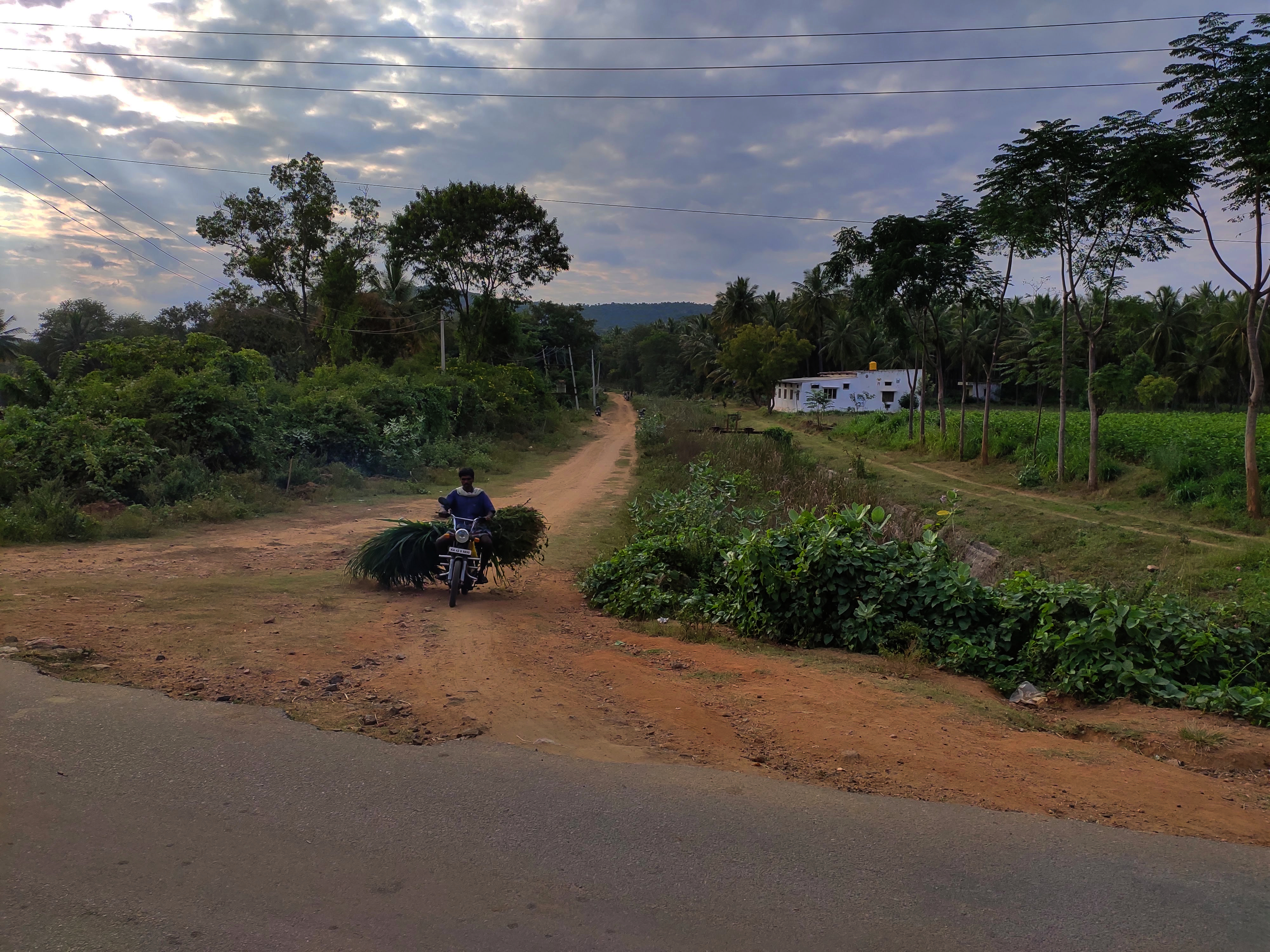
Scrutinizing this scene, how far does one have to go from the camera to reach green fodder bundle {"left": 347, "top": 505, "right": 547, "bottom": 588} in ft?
30.1

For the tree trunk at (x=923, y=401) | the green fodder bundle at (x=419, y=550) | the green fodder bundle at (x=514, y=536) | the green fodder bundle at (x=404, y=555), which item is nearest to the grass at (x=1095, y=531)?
the tree trunk at (x=923, y=401)

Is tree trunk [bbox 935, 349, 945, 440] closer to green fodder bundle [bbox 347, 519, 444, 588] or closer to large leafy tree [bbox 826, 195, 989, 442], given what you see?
large leafy tree [bbox 826, 195, 989, 442]

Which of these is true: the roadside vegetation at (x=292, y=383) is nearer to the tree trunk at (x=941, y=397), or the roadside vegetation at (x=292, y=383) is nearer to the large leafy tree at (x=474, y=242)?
the large leafy tree at (x=474, y=242)

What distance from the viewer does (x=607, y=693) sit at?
598 cm

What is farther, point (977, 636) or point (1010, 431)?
point (1010, 431)

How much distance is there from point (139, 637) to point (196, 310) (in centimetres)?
6108

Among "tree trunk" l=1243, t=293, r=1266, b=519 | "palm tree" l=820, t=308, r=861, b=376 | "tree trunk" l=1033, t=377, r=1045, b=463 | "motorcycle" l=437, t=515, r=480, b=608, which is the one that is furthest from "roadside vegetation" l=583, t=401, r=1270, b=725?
"palm tree" l=820, t=308, r=861, b=376

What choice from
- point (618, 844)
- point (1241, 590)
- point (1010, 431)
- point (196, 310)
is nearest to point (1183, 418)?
point (1010, 431)

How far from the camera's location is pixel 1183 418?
110 ft

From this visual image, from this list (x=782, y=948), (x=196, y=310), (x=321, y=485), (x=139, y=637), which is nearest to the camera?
(x=782, y=948)

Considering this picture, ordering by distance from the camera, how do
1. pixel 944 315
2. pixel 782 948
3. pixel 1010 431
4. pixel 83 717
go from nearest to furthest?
1. pixel 782 948
2. pixel 83 717
3. pixel 1010 431
4. pixel 944 315

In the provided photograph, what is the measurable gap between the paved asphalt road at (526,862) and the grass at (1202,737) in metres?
1.48

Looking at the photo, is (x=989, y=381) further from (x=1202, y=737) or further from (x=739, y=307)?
(x=739, y=307)

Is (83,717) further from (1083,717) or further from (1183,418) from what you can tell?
(1183,418)
